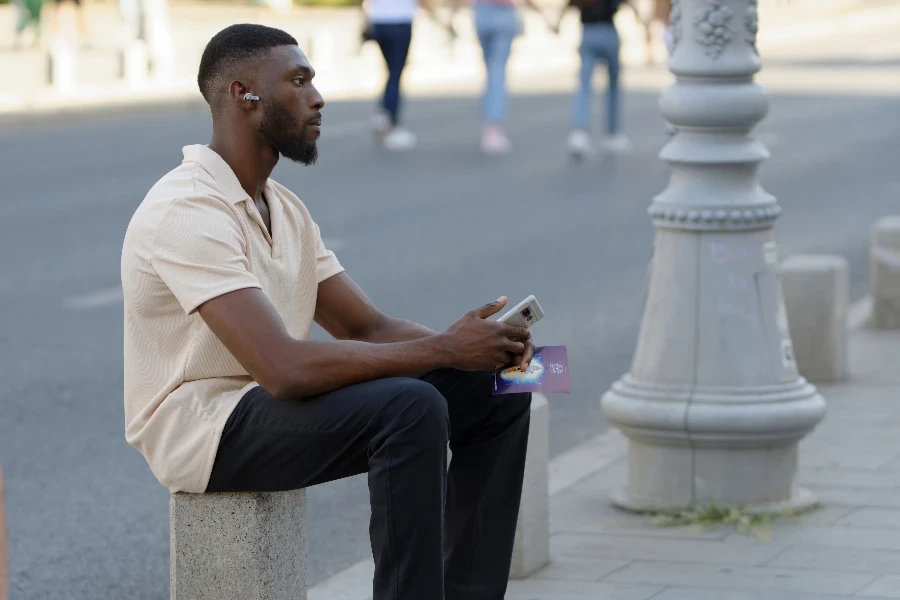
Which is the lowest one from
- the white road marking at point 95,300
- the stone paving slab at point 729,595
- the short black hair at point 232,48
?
the white road marking at point 95,300

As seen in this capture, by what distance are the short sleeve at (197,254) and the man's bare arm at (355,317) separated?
0.56 m

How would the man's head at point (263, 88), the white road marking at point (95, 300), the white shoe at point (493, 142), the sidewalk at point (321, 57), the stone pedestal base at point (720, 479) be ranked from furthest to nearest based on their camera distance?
the sidewalk at point (321, 57) → the white shoe at point (493, 142) → the white road marking at point (95, 300) → the stone pedestal base at point (720, 479) → the man's head at point (263, 88)

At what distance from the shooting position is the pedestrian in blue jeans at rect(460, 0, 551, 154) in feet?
53.4

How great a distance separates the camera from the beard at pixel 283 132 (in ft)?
12.6

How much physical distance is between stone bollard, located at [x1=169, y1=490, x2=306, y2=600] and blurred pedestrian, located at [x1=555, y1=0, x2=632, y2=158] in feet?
40.3

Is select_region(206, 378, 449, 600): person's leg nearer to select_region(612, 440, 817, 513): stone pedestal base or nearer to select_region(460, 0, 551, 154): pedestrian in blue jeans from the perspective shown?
select_region(612, 440, 817, 513): stone pedestal base

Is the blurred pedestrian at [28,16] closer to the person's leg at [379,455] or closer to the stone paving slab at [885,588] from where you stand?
the stone paving slab at [885,588]

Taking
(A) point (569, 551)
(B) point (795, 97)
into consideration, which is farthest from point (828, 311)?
(B) point (795, 97)

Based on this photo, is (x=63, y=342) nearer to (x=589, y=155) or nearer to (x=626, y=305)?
(x=626, y=305)

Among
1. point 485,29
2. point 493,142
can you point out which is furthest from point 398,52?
point 493,142

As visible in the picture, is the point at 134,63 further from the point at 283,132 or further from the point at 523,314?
the point at 523,314

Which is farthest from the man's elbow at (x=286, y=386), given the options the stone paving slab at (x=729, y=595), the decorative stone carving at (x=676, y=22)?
the decorative stone carving at (x=676, y=22)

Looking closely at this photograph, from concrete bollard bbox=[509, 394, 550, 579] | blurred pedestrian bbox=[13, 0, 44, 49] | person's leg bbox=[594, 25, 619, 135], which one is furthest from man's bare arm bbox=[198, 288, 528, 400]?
blurred pedestrian bbox=[13, 0, 44, 49]

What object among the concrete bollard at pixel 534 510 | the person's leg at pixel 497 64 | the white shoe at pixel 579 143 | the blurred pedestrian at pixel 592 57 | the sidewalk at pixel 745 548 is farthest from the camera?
the person's leg at pixel 497 64
